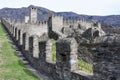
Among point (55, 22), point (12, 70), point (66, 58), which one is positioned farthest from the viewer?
point (55, 22)

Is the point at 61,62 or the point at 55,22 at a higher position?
the point at 61,62

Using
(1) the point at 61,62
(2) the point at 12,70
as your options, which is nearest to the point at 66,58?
(1) the point at 61,62

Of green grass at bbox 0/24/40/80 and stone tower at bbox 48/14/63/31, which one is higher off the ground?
stone tower at bbox 48/14/63/31

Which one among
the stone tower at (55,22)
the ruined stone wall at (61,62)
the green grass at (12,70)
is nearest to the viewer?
the ruined stone wall at (61,62)

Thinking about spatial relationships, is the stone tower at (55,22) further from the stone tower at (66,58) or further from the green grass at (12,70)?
the stone tower at (66,58)

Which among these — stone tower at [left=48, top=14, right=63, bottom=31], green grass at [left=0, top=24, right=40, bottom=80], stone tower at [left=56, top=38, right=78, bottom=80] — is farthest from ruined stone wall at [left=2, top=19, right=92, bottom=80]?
stone tower at [left=48, top=14, right=63, bottom=31]

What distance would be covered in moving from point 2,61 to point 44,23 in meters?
37.6

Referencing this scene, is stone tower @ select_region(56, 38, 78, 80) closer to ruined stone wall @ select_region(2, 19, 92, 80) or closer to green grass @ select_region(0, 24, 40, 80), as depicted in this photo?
ruined stone wall @ select_region(2, 19, 92, 80)

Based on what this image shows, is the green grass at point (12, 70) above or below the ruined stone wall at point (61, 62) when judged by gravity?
below

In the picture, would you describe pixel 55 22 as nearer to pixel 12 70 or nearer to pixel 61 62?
pixel 12 70

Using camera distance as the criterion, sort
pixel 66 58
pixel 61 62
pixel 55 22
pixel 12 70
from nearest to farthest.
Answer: pixel 66 58 → pixel 61 62 → pixel 12 70 → pixel 55 22

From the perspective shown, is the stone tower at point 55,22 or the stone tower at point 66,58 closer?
the stone tower at point 66,58

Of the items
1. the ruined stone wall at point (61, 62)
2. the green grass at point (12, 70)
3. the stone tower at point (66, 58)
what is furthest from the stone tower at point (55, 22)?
the stone tower at point (66, 58)

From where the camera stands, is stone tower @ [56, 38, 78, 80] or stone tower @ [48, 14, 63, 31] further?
stone tower @ [48, 14, 63, 31]
